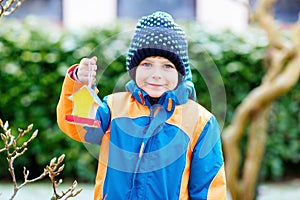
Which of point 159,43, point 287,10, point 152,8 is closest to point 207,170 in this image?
point 159,43

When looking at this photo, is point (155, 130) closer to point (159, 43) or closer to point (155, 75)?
point (155, 75)

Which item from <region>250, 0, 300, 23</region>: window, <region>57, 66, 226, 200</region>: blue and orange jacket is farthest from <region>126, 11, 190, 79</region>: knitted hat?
<region>250, 0, 300, 23</region>: window

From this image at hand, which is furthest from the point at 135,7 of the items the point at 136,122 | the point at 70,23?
the point at 136,122

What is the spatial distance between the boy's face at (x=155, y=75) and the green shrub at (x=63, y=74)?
429 cm

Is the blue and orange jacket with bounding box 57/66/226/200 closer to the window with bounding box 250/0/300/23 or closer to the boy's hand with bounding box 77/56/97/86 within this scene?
the boy's hand with bounding box 77/56/97/86

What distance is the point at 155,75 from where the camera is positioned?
9.51 ft

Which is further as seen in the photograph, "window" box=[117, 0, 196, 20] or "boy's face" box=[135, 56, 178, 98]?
"window" box=[117, 0, 196, 20]

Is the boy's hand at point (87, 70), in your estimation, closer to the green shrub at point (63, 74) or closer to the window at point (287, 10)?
the green shrub at point (63, 74)

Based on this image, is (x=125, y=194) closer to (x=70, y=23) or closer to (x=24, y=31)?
(x=24, y=31)

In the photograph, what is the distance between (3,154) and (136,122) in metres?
4.83

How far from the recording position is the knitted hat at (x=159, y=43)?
2.88 m

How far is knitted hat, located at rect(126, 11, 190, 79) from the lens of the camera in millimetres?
2885

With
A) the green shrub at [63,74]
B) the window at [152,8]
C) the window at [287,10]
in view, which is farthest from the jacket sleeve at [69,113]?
the window at [287,10]

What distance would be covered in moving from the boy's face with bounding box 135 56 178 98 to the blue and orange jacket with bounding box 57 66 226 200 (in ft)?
0.11
